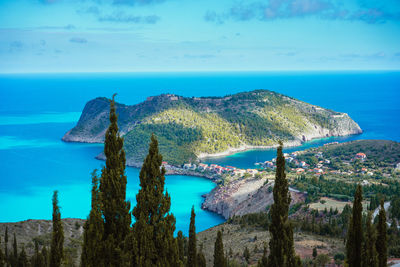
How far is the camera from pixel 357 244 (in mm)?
9789

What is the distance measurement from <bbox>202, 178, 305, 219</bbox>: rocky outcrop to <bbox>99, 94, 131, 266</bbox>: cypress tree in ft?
122

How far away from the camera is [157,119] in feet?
296

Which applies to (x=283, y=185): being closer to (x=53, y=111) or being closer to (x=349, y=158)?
(x=349, y=158)

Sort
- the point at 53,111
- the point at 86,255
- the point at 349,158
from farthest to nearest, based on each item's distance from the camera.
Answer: the point at 53,111 → the point at 349,158 → the point at 86,255

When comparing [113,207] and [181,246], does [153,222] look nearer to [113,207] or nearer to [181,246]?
[113,207]

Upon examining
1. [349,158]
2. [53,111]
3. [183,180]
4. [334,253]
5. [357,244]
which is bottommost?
[334,253]

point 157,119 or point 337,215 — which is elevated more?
point 157,119

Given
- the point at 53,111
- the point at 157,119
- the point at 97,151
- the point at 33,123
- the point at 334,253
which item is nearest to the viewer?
the point at 334,253

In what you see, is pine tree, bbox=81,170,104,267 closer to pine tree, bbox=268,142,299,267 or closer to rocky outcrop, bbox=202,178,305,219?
pine tree, bbox=268,142,299,267

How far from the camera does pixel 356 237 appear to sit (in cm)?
980

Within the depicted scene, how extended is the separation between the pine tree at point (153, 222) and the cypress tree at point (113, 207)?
1.03 feet

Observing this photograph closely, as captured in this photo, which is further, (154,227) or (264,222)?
(264,222)

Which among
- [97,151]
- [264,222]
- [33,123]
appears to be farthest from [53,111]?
[264,222]

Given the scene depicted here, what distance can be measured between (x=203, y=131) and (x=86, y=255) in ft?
250
